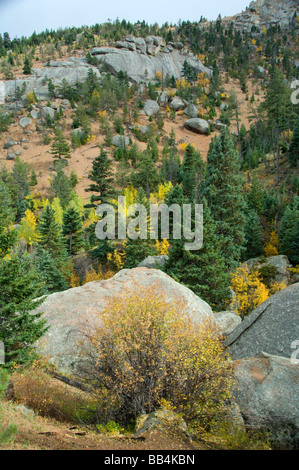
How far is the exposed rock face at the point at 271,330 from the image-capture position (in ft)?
42.8

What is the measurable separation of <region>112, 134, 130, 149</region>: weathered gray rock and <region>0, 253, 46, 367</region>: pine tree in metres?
86.3

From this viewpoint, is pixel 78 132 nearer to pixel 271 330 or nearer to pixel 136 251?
pixel 136 251

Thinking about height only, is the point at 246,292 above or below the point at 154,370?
below

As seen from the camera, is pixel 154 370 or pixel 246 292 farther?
pixel 246 292

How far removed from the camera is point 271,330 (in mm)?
13602

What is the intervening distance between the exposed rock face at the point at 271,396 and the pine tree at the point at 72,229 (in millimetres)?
34419

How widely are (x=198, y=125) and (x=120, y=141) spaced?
37.8 metres

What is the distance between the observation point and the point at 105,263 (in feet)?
116

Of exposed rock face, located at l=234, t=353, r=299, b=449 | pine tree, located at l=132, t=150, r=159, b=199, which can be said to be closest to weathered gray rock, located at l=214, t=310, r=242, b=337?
exposed rock face, located at l=234, t=353, r=299, b=449

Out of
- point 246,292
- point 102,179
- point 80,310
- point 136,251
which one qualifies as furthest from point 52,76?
point 80,310

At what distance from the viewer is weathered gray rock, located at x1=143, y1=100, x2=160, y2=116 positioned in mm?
121188

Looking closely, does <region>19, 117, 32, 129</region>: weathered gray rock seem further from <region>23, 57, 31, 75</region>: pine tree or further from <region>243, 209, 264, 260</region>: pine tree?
<region>243, 209, 264, 260</region>: pine tree

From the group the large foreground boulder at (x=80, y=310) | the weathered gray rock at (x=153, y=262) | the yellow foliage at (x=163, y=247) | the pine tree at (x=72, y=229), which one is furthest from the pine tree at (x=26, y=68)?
the large foreground boulder at (x=80, y=310)

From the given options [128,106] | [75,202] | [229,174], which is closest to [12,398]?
[229,174]
